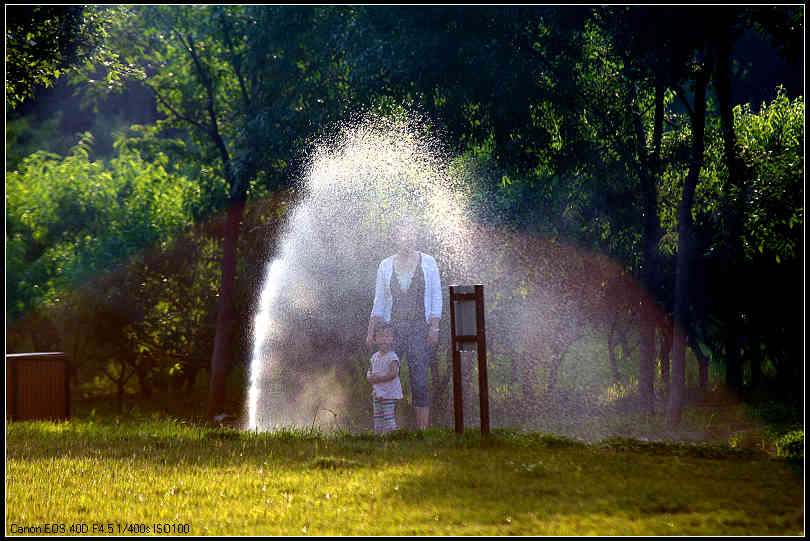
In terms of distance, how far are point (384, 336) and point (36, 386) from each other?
583 centimetres

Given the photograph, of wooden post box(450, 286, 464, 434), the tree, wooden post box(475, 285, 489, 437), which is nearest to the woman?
wooden post box(450, 286, 464, 434)

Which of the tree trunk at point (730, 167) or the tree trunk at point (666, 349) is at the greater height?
the tree trunk at point (730, 167)

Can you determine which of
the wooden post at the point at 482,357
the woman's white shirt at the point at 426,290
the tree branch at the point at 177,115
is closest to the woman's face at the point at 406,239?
the woman's white shirt at the point at 426,290

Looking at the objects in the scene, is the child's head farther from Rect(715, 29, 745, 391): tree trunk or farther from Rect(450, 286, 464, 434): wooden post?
Rect(715, 29, 745, 391): tree trunk

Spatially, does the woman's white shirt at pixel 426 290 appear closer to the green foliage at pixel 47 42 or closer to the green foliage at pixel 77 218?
the green foliage at pixel 47 42

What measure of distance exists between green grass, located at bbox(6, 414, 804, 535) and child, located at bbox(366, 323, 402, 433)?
1.26 m

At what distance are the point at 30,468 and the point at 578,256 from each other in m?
9.68

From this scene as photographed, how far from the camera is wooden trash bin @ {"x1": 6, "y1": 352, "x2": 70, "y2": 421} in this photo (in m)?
12.8

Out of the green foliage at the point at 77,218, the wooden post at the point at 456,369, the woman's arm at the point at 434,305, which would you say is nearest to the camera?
the wooden post at the point at 456,369

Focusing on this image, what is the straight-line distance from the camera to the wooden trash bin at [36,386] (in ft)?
42.1

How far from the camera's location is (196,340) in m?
20.3

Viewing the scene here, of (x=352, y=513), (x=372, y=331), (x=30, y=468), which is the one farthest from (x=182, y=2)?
(x=352, y=513)

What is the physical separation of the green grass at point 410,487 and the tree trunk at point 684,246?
4235 millimetres

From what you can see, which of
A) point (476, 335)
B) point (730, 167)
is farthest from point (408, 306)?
point (730, 167)
